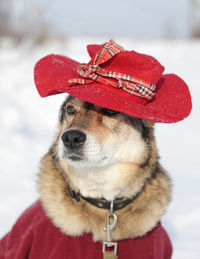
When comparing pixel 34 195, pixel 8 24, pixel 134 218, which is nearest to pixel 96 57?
pixel 134 218

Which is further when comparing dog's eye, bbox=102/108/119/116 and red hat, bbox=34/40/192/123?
dog's eye, bbox=102/108/119/116

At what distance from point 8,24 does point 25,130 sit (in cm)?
928

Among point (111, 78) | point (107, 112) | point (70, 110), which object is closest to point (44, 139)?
point (70, 110)

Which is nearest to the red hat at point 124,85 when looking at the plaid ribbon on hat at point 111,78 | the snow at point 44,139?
the plaid ribbon on hat at point 111,78

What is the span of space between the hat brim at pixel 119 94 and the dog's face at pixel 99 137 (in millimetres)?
243

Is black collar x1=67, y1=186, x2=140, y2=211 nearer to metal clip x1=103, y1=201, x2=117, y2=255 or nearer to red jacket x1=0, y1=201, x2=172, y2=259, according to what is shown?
metal clip x1=103, y1=201, x2=117, y2=255

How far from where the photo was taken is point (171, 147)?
6.71 m

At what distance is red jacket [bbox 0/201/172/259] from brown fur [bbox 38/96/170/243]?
0.05 m

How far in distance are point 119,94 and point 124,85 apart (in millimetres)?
62

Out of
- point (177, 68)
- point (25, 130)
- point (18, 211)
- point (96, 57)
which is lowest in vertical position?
point (18, 211)

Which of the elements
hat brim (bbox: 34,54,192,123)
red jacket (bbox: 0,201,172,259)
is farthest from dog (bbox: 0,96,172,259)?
hat brim (bbox: 34,54,192,123)

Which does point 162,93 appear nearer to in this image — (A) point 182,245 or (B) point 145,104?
(B) point 145,104

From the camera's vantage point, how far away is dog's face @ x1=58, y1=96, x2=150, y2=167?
2066 millimetres

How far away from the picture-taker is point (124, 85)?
1.98 m
